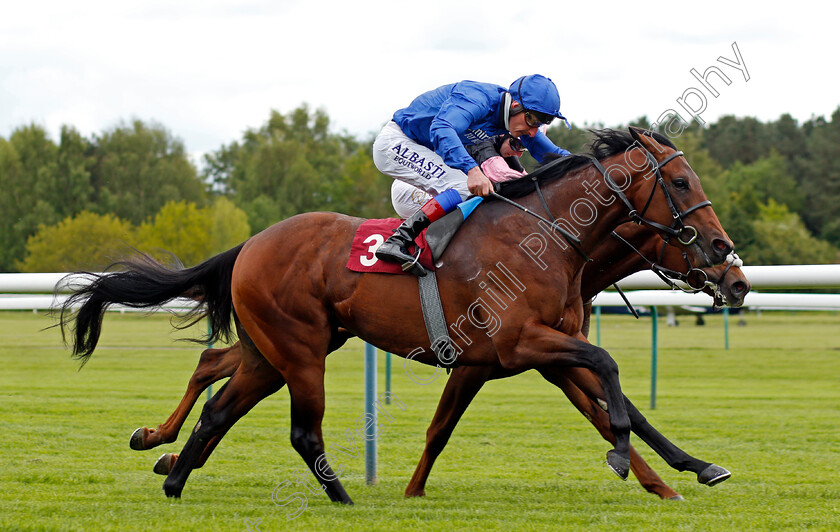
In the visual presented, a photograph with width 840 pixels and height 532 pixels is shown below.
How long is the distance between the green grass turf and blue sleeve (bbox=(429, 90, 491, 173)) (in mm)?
1632

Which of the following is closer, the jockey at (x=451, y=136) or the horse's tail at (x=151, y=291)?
the jockey at (x=451, y=136)

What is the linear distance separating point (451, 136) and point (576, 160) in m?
0.65

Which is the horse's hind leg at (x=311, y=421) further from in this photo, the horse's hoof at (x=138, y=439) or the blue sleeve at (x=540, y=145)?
the blue sleeve at (x=540, y=145)

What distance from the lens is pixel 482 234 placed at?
14.4 feet

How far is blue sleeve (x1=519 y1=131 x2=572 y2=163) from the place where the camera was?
5129 millimetres

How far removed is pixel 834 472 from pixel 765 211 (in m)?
60.0

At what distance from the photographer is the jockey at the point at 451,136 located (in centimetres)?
434

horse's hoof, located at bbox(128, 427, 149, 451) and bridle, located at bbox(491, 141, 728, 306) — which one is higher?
bridle, located at bbox(491, 141, 728, 306)

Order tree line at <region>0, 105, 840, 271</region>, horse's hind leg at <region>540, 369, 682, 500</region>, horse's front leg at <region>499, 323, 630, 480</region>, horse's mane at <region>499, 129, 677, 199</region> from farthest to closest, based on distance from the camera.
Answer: tree line at <region>0, 105, 840, 271</region>
horse's hind leg at <region>540, 369, 682, 500</region>
horse's mane at <region>499, 129, 677, 199</region>
horse's front leg at <region>499, 323, 630, 480</region>

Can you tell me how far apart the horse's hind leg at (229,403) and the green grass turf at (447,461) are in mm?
196

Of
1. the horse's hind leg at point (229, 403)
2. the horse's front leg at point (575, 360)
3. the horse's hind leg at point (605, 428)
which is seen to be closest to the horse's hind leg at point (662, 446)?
the horse's hind leg at point (605, 428)

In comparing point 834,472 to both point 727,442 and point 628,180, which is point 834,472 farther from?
point 628,180

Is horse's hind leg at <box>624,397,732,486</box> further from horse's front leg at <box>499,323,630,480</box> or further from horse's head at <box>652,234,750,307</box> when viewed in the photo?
horse's head at <box>652,234,750,307</box>

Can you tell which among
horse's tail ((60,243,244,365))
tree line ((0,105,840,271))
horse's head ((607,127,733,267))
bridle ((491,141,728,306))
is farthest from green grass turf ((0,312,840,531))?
tree line ((0,105,840,271))
